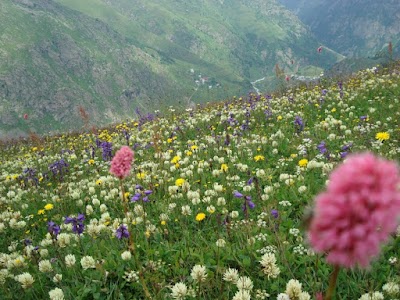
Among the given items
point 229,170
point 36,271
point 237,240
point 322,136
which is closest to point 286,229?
point 237,240

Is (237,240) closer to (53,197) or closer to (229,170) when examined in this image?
(229,170)

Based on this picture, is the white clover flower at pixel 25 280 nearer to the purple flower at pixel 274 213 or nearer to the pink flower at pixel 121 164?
the pink flower at pixel 121 164

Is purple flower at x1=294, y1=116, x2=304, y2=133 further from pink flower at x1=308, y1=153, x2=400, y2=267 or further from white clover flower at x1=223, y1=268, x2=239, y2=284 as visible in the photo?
pink flower at x1=308, y1=153, x2=400, y2=267

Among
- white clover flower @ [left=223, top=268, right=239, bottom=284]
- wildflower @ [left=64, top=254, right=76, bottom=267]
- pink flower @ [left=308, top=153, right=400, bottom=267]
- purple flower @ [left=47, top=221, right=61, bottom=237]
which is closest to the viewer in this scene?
pink flower @ [left=308, top=153, right=400, bottom=267]

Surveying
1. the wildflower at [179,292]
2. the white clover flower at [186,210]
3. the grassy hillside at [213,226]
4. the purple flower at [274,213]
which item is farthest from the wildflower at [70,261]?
the purple flower at [274,213]

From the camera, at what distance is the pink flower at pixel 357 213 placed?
1058mm

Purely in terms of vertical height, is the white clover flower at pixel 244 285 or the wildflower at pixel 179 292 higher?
the white clover flower at pixel 244 285

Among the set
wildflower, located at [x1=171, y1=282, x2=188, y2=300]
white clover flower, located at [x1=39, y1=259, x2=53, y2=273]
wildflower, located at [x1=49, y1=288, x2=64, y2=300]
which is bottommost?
white clover flower, located at [x1=39, y1=259, x2=53, y2=273]

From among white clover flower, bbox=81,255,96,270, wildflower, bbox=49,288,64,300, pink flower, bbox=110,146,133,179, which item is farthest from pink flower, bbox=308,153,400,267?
white clover flower, bbox=81,255,96,270

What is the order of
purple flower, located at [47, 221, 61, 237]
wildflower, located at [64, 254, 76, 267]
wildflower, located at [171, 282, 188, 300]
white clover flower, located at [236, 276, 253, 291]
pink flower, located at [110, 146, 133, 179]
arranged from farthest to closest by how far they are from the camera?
purple flower, located at [47, 221, 61, 237]
wildflower, located at [64, 254, 76, 267]
wildflower, located at [171, 282, 188, 300]
white clover flower, located at [236, 276, 253, 291]
pink flower, located at [110, 146, 133, 179]

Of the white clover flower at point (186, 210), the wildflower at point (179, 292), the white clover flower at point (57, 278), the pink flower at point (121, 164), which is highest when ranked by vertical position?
the pink flower at point (121, 164)

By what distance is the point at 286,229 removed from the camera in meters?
5.02

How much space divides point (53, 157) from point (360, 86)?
38.6 feet

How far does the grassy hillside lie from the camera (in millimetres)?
3281
